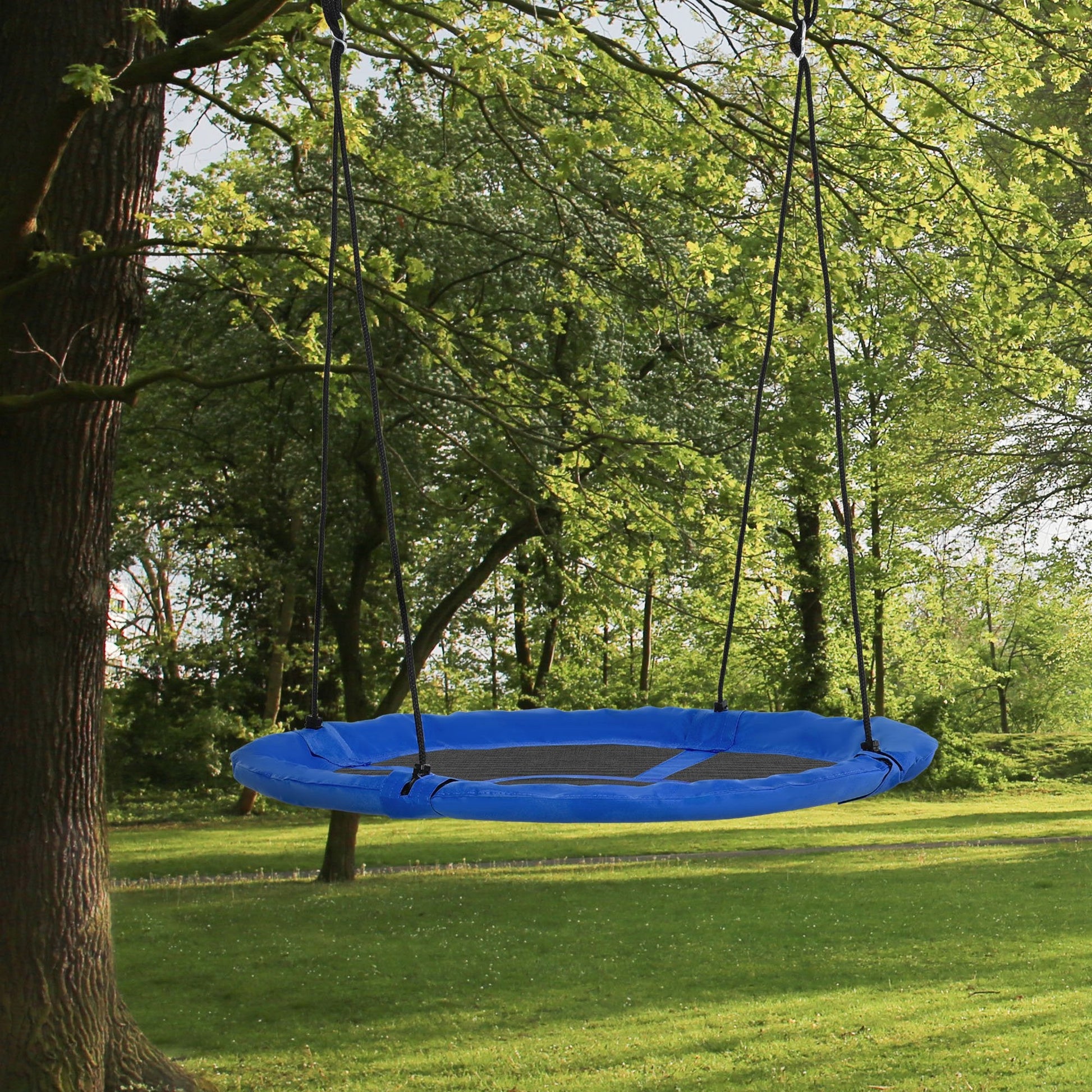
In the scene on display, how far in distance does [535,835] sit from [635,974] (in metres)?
8.22

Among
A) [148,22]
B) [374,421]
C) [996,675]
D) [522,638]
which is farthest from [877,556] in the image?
[374,421]

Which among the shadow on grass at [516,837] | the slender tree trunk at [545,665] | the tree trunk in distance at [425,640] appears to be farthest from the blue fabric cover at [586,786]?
the slender tree trunk at [545,665]

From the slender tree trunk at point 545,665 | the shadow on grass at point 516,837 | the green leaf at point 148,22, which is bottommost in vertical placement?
the shadow on grass at point 516,837

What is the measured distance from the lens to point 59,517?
15.6 feet

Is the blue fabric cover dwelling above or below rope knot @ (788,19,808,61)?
below

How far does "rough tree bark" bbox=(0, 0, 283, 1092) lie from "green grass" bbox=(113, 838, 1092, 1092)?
2102 millimetres

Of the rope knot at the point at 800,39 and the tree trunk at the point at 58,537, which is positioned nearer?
the rope knot at the point at 800,39

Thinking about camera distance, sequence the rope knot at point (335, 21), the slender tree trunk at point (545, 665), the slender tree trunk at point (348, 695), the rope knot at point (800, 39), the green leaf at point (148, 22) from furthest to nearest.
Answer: the slender tree trunk at point (545, 665)
the slender tree trunk at point (348, 695)
the green leaf at point (148, 22)
the rope knot at point (800, 39)
the rope knot at point (335, 21)

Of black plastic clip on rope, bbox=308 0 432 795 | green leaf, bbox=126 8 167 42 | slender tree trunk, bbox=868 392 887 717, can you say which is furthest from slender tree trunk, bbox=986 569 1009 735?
black plastic clip on rope, bbox=308 0 432 795

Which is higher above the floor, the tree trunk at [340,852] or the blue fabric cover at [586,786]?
the blue fabric cover at [586,786]

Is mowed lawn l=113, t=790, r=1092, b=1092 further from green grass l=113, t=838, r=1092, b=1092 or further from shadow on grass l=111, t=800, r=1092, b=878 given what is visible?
shadow on grass l=111, t=800, r=1092, b=878

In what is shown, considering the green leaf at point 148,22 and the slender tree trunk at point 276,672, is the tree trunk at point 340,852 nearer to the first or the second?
the slender tree trunk at point 276,672

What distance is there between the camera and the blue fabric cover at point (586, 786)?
2.49m

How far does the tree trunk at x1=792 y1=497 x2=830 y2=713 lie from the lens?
68.8 ft
